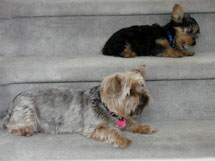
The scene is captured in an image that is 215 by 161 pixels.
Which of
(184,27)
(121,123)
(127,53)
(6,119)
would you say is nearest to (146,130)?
(121,123)

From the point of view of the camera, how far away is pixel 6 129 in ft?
6.96

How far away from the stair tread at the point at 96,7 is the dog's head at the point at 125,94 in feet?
3.82

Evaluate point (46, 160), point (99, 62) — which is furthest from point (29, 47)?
point (46, 160)

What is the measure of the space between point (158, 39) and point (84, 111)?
4.06 ft

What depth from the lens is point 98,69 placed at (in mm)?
2188

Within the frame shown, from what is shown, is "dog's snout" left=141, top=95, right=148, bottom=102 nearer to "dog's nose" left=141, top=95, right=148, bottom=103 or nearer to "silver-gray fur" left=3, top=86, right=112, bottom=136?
"dog's nose" left=141, top=95, right=148, bottom=103

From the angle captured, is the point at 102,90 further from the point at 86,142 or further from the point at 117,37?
the point at 117,37

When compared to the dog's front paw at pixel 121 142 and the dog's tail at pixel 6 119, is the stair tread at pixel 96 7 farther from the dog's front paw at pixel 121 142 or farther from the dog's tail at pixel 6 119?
the dog's front paw at pixel 121 142

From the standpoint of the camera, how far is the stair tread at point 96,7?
8.98 feet

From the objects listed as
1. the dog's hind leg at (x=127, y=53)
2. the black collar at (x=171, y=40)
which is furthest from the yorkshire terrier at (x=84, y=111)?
the black collar at (x=171, y=40)

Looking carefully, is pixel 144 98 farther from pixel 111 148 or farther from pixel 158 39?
pixel 158 39

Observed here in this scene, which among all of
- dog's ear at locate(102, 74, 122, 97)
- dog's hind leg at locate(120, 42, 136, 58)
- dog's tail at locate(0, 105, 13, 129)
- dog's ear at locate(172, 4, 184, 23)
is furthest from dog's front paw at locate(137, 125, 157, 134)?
dog's ear at locate(172, 4, 184, 23)

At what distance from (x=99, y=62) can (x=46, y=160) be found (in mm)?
930

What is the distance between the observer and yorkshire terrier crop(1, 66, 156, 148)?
73.0 inches
